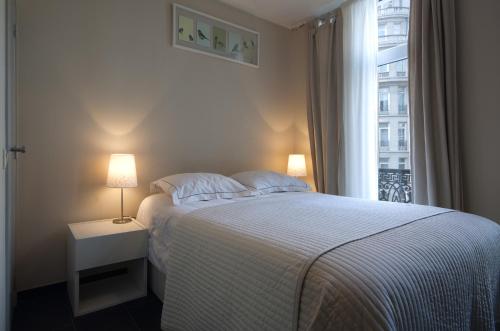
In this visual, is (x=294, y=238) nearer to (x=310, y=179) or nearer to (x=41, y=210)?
(x=41, y=210)

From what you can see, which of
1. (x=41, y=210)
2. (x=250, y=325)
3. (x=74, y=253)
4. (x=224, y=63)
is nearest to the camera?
(x=250, y=325)

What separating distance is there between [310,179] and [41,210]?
2677mm

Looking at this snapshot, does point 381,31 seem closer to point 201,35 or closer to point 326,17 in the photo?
point 326,17

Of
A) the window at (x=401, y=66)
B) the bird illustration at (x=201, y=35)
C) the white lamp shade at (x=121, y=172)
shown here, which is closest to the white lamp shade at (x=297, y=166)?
the window at (x=401, y=66)

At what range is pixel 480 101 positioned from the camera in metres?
2.17

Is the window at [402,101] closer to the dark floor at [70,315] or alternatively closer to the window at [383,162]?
the window at [383,162]

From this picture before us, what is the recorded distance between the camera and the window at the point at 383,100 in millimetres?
2916

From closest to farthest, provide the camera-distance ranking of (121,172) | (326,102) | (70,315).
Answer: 1. (70,315)
2. (121,172)
3. (326,102)

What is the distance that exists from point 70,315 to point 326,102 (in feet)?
9.43

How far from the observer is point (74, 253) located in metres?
1.80

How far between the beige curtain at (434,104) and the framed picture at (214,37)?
1597 mm

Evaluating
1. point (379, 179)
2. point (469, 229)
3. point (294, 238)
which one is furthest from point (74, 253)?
point (379, 179)

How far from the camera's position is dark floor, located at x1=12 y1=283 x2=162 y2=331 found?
5.50ft

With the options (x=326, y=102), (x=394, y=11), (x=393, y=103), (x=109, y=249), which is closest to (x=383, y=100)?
(x=393, y=103)
